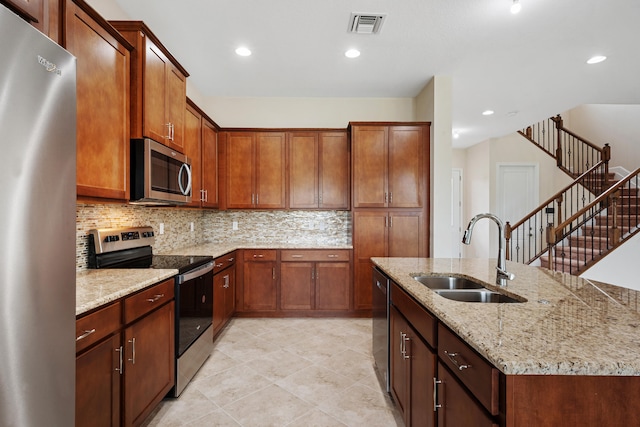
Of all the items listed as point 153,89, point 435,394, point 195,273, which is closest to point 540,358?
point 435,394

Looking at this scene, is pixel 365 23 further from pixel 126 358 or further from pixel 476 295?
pixel 126 358

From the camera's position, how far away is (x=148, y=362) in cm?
189

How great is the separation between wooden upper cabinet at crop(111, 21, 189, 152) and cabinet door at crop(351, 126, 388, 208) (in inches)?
81.3

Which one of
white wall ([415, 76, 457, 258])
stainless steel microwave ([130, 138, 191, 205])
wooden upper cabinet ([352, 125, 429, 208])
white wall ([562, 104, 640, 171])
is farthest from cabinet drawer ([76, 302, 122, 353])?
white wall ([562, 104, 640, 171])

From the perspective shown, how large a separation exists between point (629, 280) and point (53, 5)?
→ 630 cm

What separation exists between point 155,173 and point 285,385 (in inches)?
73.2

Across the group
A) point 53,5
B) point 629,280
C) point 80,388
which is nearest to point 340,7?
point 53,5

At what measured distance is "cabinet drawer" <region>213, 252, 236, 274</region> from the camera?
317cm

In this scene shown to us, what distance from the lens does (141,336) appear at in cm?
181

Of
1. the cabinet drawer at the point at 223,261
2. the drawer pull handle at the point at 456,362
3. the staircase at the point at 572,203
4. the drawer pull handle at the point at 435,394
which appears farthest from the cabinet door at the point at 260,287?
the staircase at the point at 572,203

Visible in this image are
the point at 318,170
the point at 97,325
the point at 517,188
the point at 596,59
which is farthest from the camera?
the point at 517,188

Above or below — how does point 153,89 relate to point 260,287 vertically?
above

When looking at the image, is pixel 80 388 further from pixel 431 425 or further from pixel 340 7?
pixel 340 7

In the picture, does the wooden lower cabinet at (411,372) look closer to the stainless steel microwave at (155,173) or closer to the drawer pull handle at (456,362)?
the drawer pull handle at (456,362)
